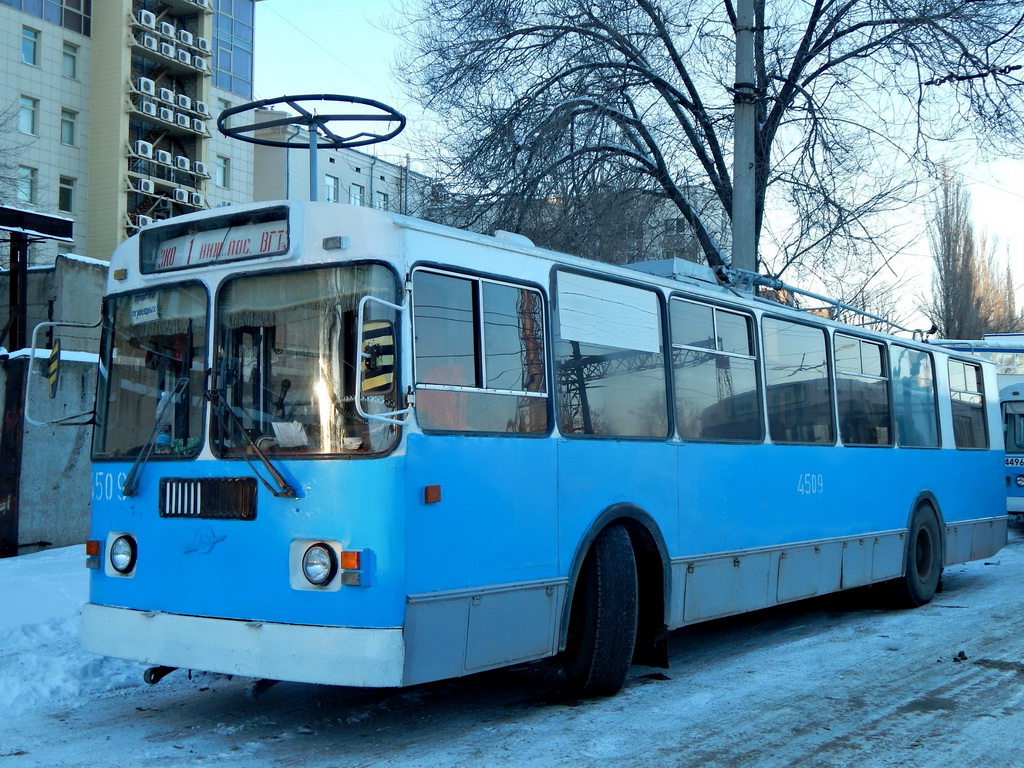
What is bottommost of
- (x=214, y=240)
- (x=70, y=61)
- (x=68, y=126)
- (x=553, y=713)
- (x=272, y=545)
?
(x=553, y=713)

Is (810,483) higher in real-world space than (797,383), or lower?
lower

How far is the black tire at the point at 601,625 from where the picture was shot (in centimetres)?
677

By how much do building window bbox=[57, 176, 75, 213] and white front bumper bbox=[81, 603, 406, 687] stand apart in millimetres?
39996

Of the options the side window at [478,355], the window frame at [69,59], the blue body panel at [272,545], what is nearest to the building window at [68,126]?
the window frame at [69,59]

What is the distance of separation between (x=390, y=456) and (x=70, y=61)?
1683 inches

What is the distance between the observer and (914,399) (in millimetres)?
11898

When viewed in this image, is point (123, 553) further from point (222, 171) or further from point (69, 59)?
point (222, 171)

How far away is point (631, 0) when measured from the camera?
16.4 metres

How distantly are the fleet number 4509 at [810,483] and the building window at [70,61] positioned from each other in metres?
40.2

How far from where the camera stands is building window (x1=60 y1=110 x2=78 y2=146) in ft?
139

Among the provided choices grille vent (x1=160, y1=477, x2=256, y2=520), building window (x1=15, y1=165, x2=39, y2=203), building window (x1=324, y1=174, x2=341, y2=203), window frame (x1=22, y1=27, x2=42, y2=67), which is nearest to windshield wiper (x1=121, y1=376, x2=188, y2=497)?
grille vent (x1=160, y1=477, x2=256, y2=520)

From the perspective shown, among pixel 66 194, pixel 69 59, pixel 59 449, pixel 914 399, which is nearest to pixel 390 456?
pixel 914 399

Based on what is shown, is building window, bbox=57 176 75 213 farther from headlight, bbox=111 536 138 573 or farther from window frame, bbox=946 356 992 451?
headlight, bbox=111 536 138 573

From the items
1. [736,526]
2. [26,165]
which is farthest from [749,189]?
[26,165]
